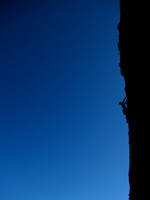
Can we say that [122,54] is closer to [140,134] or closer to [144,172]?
[140,134]

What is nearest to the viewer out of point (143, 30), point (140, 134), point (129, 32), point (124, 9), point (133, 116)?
point (140, 134)

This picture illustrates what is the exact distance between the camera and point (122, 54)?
7.99 metres

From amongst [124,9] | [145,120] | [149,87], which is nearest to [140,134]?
[145,120]

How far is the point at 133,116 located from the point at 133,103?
1.54 ft

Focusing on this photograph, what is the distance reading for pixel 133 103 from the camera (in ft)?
19.3

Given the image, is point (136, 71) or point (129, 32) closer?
point (136, 71)

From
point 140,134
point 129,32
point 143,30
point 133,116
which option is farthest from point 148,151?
point 129,32

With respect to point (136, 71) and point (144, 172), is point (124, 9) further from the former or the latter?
point (144, 172)

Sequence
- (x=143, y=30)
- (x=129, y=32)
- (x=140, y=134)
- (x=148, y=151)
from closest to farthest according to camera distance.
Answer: (x=148, y=151) < (x=140, y=134) < (x=143, y=30) < (x=129, y=32)

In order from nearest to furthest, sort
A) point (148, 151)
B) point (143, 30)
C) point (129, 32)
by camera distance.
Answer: point (148, 151) < point (143, 30) < point (129, 32)

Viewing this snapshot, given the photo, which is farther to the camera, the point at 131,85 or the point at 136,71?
the point at 131,85

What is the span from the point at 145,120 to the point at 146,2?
3.93 m

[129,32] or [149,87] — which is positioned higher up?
[129,32]

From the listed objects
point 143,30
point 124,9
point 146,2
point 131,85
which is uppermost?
point 124,9
